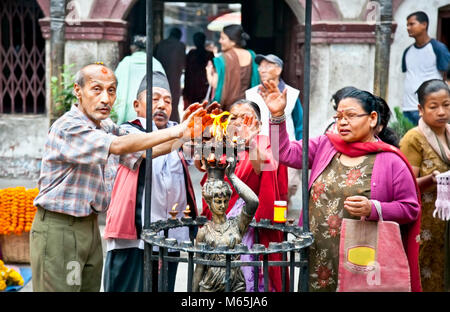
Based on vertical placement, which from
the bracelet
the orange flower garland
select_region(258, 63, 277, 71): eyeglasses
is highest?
select_region(258, 63, 277, 71): eyeglasses

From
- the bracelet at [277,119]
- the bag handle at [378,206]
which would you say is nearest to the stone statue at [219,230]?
the bracelet at [277,119]

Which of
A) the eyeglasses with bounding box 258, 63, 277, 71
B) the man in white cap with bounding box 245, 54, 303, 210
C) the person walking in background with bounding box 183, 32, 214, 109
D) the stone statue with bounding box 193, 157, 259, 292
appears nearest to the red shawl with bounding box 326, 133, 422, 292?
the stone statue with bounding box 193, 157, 259, 292

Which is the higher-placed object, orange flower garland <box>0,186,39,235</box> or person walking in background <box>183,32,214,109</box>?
person walking in background <box>183,32,214,109</box>

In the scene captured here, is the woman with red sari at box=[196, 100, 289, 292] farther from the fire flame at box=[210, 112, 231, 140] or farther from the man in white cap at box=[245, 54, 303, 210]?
the man in white cap at box=[245, 54, 303, 210]

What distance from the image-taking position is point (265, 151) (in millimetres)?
3682

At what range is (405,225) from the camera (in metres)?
3.51

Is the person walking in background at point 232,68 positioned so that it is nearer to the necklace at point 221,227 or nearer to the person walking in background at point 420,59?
the person walking in background at point 420,59

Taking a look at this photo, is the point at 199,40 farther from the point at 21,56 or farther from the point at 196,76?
the point at 21,56

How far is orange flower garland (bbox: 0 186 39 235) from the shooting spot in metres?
5.61

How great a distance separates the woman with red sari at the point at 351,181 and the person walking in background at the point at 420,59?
183 inches

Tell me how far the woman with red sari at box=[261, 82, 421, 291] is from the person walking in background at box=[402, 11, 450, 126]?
4653 mm

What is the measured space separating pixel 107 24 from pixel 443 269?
17.1ft

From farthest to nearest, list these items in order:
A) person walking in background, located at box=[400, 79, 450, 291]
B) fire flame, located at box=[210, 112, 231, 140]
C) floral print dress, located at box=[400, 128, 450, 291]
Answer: floral print dress, located at box=[400, 128, 450, 291], person walking in background, located at box=[400, 79, 450, 291], fire flame, located at box=[210, 112, 231, 140]
